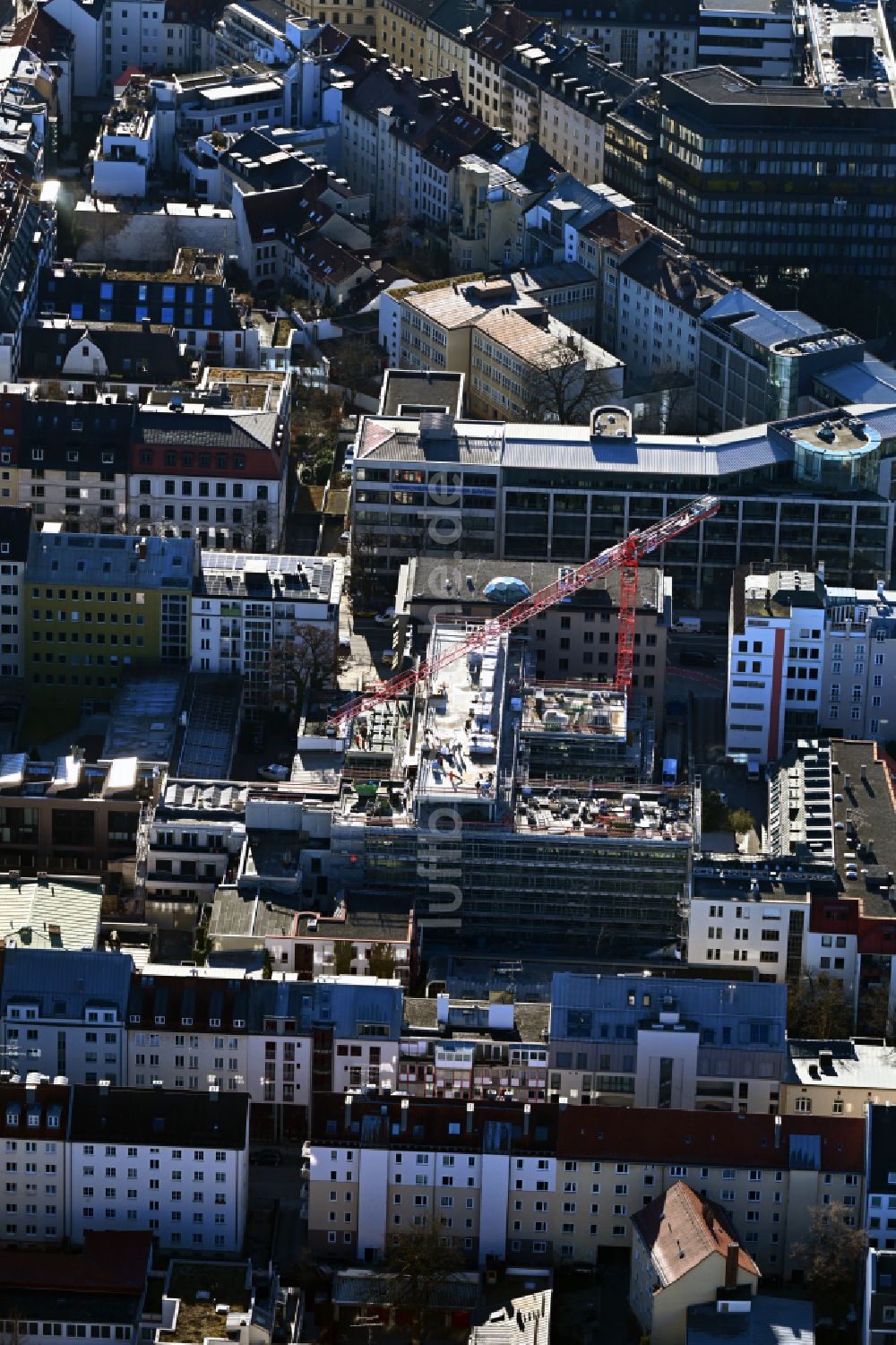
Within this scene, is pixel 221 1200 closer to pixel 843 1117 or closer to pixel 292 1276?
pixel 292 1276

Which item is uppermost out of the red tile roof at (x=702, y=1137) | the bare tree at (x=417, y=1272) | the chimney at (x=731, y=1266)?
the red tile roof at (x=702, y=1137)

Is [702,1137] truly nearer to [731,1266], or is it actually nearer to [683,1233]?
[683,1233]

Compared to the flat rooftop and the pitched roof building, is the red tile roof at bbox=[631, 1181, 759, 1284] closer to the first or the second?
the pitched roof building

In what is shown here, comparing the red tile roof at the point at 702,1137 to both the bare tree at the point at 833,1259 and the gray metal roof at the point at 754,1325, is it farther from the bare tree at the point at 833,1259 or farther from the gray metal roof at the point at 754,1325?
the gray metal roof at the point at 754,1325

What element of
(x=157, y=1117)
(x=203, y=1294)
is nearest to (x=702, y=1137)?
(x=203, y=1294)

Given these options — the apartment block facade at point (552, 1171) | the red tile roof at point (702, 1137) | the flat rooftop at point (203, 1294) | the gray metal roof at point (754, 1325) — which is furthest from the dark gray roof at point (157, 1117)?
the gray metal roof at point (754, 1325)

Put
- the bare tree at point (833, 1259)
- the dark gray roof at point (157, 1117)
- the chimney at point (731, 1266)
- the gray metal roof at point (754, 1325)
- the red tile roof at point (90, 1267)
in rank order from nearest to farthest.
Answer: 1. the gray metal roof at point (754, 1325)
2. the chimney at point (731, 1266)
3. the red tile roof at point (90, 1267)
4. the bare tree at point (833, 1259)
5. the dark gray roof at point (157, 1117)

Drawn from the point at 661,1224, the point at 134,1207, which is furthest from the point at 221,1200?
the point at 661,1224
